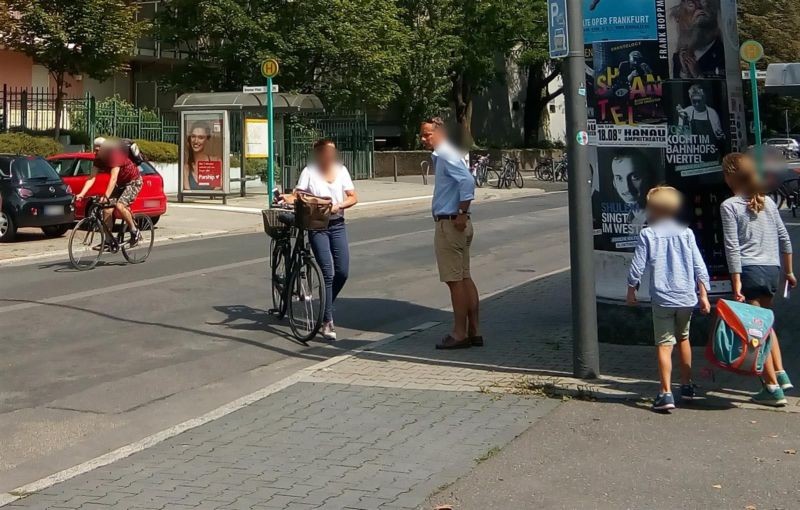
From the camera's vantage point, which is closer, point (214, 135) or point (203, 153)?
point (214, 135)

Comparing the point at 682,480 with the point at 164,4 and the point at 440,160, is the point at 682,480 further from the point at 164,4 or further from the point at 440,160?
the point at 164,4

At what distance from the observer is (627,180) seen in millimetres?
8586

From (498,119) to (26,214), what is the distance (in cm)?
3830

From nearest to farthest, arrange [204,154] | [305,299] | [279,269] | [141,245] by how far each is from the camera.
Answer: [305,299], [279,269], [141,245], [204,154]

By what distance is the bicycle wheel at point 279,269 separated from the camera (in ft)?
32.6

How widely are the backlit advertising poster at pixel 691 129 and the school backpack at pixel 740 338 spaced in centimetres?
234

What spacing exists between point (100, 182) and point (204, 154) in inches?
284

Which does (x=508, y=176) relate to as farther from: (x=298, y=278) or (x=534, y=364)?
(x=534, y=364)

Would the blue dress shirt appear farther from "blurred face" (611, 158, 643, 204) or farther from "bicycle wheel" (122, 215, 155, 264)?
"bicycle wheel" (122, 215, 155, 264)

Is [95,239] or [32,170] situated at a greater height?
[32,170]

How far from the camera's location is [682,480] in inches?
207

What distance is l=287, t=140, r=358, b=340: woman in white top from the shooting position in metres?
9.28

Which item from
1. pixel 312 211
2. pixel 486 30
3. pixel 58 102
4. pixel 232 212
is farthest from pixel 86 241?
pixel 486 30

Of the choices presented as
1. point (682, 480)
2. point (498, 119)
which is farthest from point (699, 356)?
point (498, 119)
